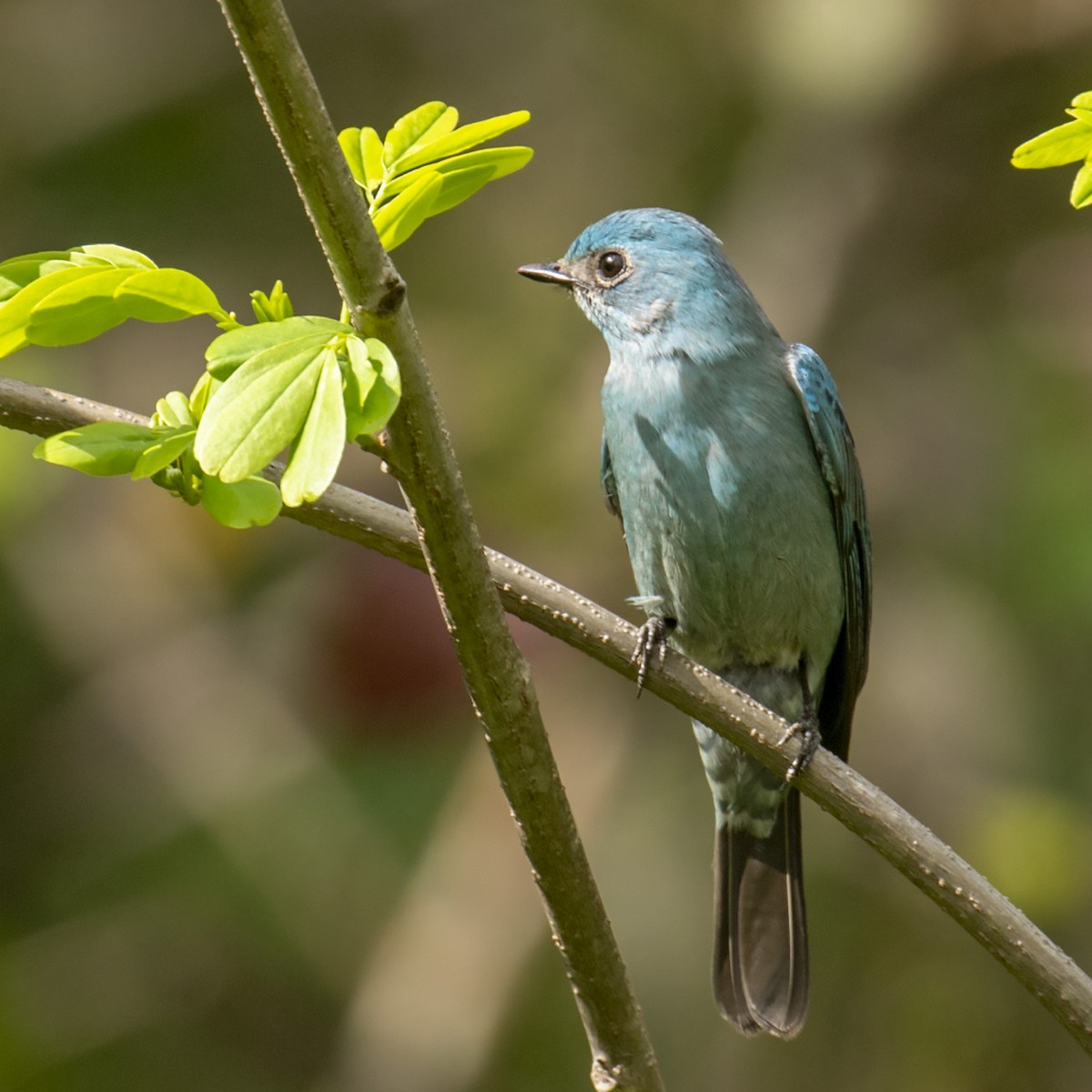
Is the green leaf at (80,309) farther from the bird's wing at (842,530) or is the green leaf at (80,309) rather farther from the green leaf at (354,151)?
the bird's wing at (842,530)

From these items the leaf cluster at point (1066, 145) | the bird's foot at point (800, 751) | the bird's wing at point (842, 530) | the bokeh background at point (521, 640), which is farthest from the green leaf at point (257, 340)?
the bokeh background at point (521, 640)

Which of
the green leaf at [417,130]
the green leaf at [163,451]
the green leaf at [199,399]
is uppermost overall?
the green leaf at [417,130]

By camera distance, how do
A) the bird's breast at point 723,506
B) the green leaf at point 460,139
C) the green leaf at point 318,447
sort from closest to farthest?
the green leaf at point 318,447, the green leaf at point 460,139, the bird's breast at point 723,506

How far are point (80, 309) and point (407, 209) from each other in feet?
1.62

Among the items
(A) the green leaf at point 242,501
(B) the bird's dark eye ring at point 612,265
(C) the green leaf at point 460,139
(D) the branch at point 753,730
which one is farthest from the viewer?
(B) the bird's dark eye ring at point 612,265

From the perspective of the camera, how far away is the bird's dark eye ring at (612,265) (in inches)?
199

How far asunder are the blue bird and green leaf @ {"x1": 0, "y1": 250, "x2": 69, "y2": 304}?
2.35m

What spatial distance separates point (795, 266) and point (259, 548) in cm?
312

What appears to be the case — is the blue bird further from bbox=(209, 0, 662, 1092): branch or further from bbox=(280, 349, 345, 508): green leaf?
bbox=(280, 349, 345, 508): green leaf

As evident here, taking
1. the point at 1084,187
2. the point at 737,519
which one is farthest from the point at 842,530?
the point at 1084,187

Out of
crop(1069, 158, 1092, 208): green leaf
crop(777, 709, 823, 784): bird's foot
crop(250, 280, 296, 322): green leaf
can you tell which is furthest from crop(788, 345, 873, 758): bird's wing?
crop(250, 280, 296, 322): green leaf

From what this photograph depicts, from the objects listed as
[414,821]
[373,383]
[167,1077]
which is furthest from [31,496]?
[373,383]

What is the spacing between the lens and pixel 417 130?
2410mm

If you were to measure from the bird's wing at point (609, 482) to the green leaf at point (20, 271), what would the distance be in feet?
9.95
